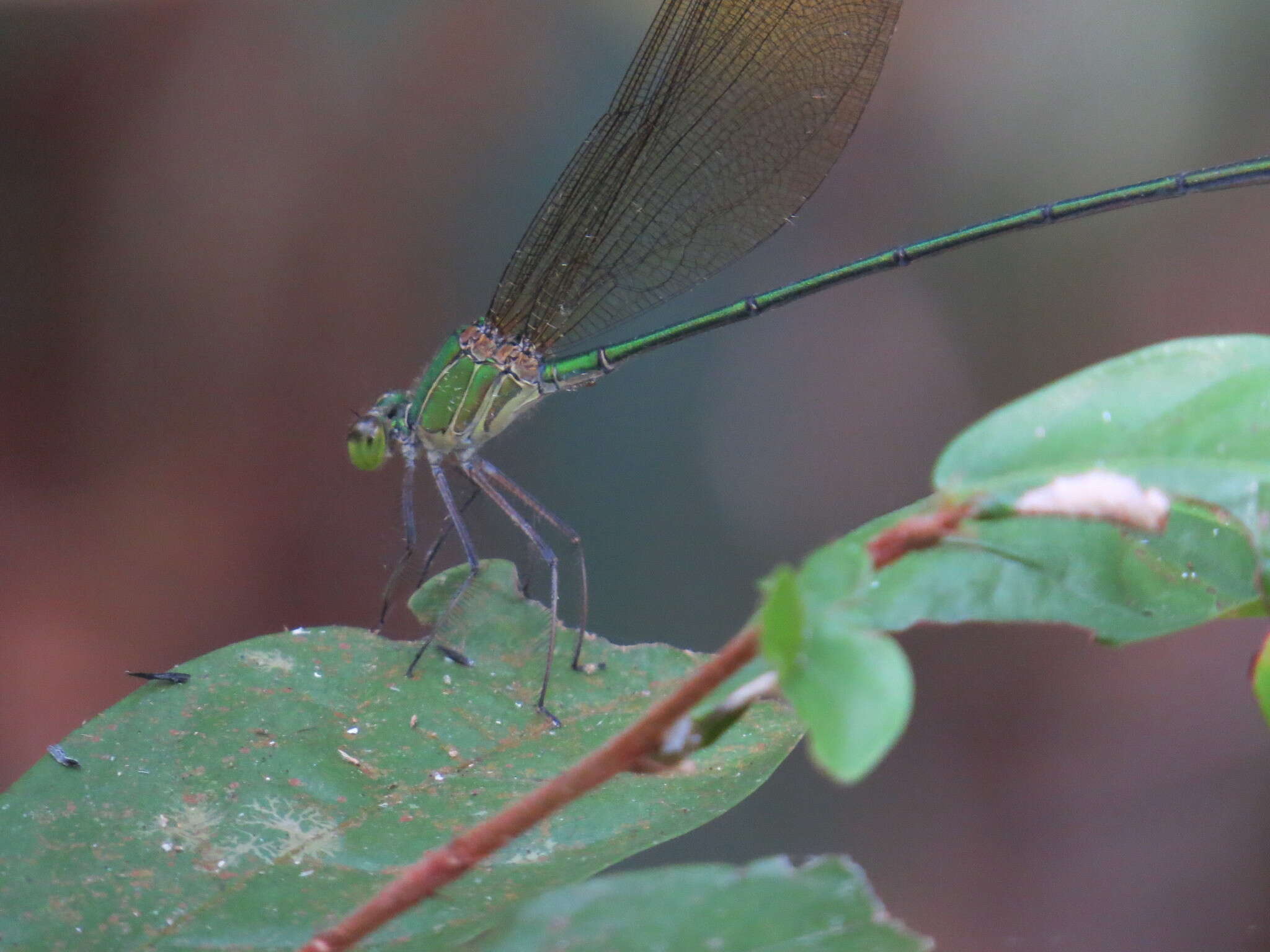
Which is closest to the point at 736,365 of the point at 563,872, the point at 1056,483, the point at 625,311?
the point at 625,311

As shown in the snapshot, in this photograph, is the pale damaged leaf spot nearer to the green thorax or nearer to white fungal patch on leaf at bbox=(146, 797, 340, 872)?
white fungal patch on leaf at bbox=(146, 797, 340, 872)

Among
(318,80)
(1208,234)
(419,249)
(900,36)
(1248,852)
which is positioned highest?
(318,80)

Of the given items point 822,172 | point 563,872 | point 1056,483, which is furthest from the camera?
point 822,172

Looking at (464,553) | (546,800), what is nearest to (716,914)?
(546,800)

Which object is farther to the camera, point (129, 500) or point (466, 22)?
point (466, 22)

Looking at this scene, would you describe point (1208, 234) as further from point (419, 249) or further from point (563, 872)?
point (563, 872)

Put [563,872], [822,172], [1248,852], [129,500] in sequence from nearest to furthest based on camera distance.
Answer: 1. [563,872]
2. [822,172]
3. [1248,852]
4. [129,500]

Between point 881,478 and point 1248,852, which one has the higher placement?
point 881,478
